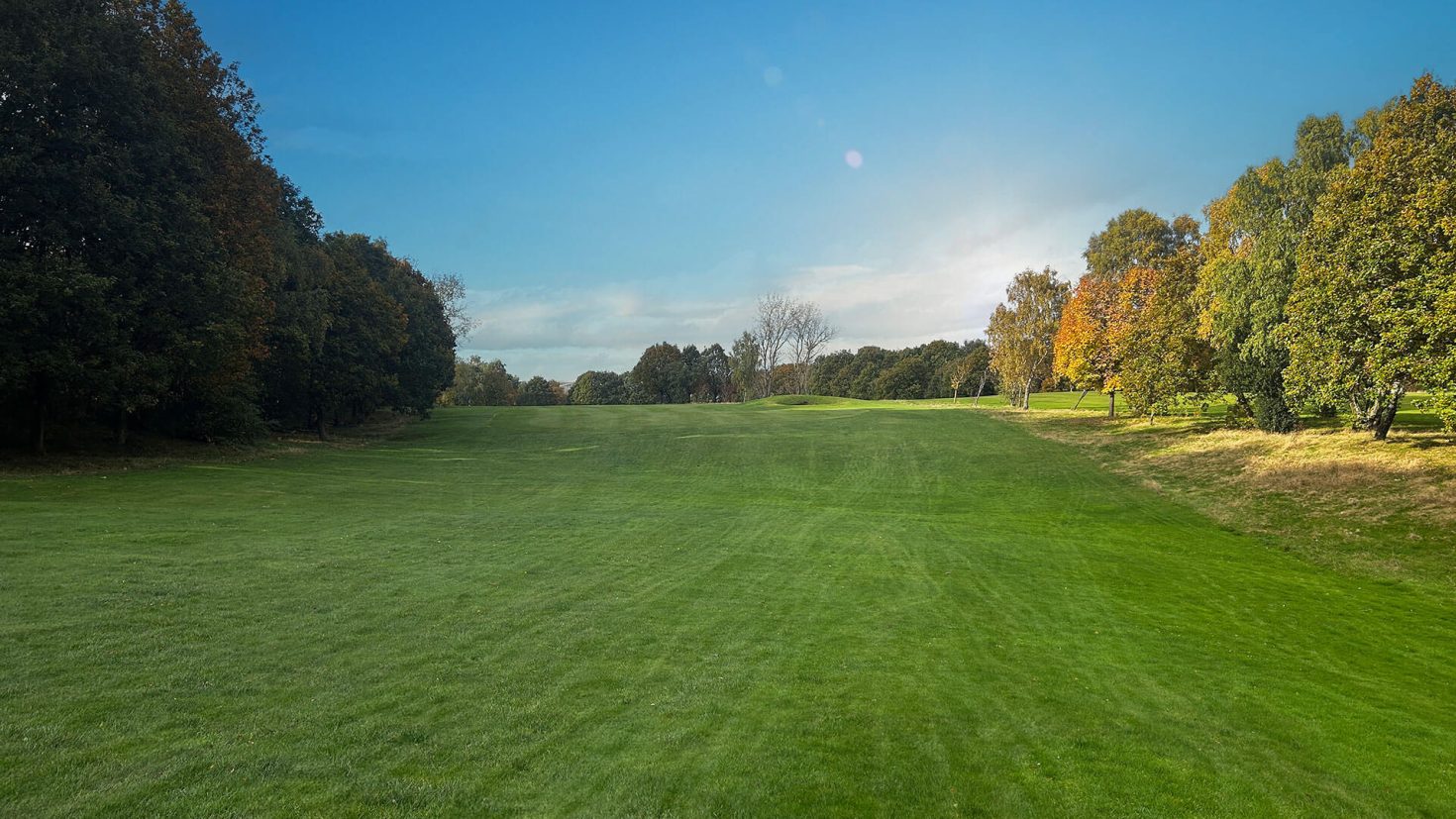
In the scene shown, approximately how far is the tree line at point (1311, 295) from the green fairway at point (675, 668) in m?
8.34

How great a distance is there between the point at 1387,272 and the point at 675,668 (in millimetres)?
25070

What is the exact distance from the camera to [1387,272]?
19.7m

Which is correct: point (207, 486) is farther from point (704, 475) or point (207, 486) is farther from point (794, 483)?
point (794, 483)

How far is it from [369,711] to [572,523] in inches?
446

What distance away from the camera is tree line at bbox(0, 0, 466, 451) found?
1916 centimetres

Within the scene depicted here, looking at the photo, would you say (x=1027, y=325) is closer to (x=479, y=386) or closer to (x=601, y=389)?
(x=479, y=386)

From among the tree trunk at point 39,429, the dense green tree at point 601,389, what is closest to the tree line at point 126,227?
the tree trunk at point 39,429

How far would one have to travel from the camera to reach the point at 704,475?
94.9 feet

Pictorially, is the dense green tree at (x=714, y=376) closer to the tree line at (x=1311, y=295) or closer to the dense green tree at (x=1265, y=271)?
the tree line at (x=1311, y=295)

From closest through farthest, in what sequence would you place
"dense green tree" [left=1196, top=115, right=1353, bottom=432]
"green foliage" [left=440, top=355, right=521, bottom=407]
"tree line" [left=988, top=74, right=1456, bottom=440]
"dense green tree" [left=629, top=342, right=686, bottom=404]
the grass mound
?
"tree line" [left=988, top=74, right=1456, bottom=440]
"dense green tree" [left=1196, top=115, right=1353, bottom=432]
the grass mound
"green foliage" [left=440, top=355, right=521, bottom=407]
"dense green tree" [left=629, top=342, right=686, bottom=404]

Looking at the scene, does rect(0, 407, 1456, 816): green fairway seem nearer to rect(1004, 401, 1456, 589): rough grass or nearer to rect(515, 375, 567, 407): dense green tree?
rect(1004, 401, 1456, 589): rough grass

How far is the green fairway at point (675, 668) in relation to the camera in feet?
17.0

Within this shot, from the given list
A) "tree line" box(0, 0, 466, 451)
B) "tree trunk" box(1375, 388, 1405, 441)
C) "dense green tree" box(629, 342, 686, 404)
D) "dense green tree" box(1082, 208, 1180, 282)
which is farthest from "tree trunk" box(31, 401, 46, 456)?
"dense green tree" box(629, 342, 686, 404)

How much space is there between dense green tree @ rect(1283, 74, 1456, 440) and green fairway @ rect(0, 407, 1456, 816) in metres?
7.67
